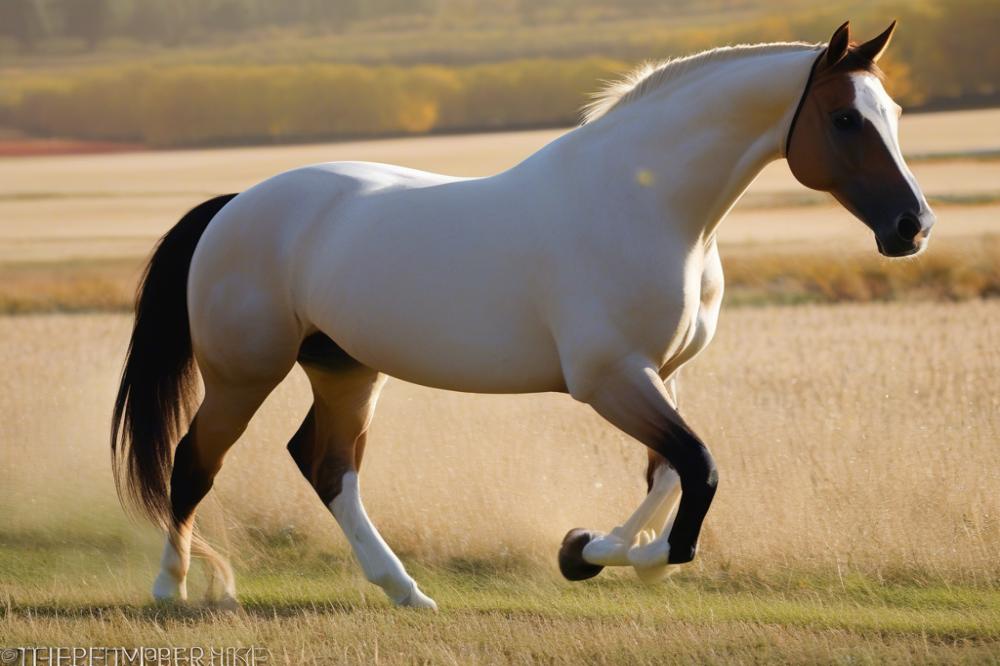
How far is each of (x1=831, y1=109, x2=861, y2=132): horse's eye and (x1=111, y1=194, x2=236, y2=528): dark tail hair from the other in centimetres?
298

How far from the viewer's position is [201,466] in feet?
19.3

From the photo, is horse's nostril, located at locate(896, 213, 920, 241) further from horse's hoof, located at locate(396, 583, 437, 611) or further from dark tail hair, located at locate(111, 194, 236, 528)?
dark tail hair, located at locate(111, 194, 236, 528)

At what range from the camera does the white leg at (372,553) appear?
226 inches

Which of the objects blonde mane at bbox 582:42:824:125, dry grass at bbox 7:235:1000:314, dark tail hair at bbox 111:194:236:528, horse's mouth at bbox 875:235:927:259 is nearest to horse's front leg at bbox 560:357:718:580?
horse's mouth at bbox 875:235:927:259

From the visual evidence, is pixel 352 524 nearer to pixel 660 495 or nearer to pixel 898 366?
pixel 660 495

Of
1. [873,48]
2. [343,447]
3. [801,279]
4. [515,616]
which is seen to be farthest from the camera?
[801,279]

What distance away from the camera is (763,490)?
A: 7.04 m

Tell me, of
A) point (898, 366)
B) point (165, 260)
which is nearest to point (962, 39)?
point (898, 366)

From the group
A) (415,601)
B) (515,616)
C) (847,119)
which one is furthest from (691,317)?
(415,601)

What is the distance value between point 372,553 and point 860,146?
9.08 ft

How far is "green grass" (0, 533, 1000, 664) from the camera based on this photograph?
4.93 m

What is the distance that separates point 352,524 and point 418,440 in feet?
8.64

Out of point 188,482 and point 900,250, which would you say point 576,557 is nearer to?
point 900,250

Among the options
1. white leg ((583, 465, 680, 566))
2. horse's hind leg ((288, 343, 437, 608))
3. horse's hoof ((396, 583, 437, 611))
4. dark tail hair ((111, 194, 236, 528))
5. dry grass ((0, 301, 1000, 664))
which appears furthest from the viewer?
dark tail hair ((111, 194, 236, 528))
